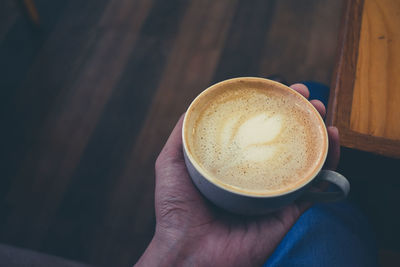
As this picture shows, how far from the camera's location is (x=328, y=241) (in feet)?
2.81

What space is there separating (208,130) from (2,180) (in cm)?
133

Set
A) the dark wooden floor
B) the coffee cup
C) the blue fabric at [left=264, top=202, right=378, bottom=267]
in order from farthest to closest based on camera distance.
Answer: the dark wooden floor → the blue fabric at [left=264, top=202, right=378, bottom=267] → the coffee cup

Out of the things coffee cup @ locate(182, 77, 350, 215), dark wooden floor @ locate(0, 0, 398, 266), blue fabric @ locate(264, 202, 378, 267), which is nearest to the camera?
coffee cup @ locate(182, 77, 350, 215)

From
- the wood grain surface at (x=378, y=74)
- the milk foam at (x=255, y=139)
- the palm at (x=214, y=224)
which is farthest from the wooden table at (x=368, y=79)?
the palm at (x=214, y=224)

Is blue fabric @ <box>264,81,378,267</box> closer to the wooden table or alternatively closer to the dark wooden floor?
the wooden table

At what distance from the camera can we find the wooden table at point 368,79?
0.75 m

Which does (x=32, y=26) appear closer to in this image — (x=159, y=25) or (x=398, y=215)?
(x=159, y=25)

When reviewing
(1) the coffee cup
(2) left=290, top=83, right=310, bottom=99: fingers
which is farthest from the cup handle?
(2) left=290, top=83, right=310, bottom=99: fingers

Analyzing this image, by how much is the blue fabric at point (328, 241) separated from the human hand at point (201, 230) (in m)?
0.04

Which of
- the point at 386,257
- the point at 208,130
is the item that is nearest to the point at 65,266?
the point at 208,130

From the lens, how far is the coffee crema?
0.70 m

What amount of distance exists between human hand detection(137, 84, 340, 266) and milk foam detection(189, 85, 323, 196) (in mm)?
128

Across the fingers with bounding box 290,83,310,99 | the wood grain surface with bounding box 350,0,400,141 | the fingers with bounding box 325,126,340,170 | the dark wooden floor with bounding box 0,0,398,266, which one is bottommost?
the dark wooden floor with bounding box 0,0,398,266

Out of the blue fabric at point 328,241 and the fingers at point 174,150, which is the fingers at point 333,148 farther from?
the fingers at point 174,150
